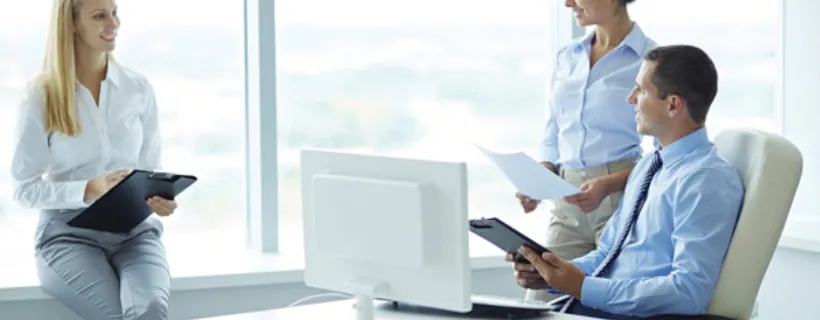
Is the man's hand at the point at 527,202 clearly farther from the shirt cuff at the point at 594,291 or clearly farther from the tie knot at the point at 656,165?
the shirt cuff at the point at 594,291

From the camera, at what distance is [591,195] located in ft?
10.1

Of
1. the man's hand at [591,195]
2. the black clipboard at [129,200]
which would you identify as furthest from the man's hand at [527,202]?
the black clipboard at [129,200]

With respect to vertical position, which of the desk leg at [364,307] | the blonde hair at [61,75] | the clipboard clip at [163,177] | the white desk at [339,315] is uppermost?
the blonde hair at [61,75]

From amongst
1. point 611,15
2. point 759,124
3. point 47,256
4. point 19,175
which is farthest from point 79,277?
point 759,124

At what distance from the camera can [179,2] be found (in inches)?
164

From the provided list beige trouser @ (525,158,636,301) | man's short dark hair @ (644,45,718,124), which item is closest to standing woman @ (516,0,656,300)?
beige trouser @ (525,158,636,301)

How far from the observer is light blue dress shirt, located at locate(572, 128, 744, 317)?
8.19 feet

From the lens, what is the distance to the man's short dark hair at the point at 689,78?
2.67 metres

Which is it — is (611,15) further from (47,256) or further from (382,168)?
(47,256)

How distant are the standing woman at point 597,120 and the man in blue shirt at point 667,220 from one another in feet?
1.22

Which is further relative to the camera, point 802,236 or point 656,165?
point 802,236

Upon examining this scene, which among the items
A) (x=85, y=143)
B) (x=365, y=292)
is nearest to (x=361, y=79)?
(x=85, y=143)

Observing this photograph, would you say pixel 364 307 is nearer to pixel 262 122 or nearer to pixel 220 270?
pixel 220 270

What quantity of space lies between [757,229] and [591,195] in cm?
65
